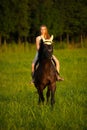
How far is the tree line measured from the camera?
42022 millimetres

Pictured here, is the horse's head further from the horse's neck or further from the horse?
the horse's neck

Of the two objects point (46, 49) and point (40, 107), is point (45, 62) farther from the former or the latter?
point (40, 107)

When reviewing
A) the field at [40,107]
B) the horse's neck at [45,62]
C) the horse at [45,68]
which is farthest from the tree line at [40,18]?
the horse's neck at [45,62]

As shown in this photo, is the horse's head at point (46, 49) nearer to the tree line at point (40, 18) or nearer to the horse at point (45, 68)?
the horse at point (45, 68)

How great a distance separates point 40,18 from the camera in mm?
46688

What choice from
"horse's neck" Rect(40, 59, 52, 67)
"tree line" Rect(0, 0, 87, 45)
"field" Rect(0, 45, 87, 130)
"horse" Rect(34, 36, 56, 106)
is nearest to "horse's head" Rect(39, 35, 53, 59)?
"horse" Rect(34, 36, 56, 106)

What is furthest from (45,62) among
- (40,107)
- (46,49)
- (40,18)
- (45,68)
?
(40,18)

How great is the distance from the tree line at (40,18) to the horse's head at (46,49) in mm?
31238

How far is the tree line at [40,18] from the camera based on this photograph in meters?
42.0

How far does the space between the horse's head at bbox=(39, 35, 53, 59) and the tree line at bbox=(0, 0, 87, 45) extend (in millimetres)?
31238

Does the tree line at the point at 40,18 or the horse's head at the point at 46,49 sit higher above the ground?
the horse's head at the point at 46,49

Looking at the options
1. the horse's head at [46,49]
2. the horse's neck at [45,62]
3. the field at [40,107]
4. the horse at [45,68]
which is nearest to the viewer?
the field at [40,107]

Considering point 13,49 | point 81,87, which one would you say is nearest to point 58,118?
point 81,87

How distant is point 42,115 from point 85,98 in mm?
3060
